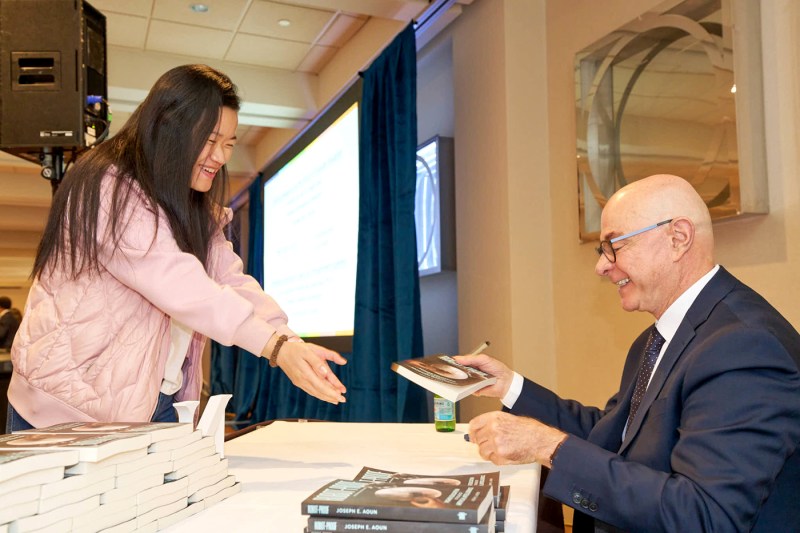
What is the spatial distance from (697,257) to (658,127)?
4.24ft

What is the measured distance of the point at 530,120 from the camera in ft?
10.6

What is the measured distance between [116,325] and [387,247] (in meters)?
2.73

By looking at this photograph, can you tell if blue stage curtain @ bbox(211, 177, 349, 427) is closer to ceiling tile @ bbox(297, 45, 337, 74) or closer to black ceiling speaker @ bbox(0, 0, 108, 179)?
ceiling tile @ bbox(297, 45, 337, 74)

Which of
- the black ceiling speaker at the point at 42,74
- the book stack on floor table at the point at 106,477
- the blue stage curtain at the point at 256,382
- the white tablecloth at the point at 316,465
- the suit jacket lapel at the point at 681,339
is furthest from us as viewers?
the blue stage curtain at the point at 256,382

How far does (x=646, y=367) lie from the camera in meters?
1.35

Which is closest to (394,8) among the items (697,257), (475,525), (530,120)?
(530,120)

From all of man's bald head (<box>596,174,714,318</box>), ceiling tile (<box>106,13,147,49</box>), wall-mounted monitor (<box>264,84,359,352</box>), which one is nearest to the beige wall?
wall-mounted monitor (<box>264,84,359,352</box>)

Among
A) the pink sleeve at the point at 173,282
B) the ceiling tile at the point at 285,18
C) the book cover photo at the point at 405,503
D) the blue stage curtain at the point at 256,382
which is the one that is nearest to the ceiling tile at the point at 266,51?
the ceiling tile at the point at 285,18

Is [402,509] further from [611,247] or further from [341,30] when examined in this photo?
[341,30]

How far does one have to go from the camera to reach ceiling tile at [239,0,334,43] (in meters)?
4.58

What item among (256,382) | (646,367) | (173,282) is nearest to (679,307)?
(646,367)

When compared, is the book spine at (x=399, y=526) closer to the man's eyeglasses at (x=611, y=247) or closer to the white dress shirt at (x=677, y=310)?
the white dress shirt at (x=677, y=310)

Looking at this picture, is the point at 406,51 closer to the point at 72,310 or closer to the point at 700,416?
the point at 72,310

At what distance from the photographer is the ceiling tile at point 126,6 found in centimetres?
447
